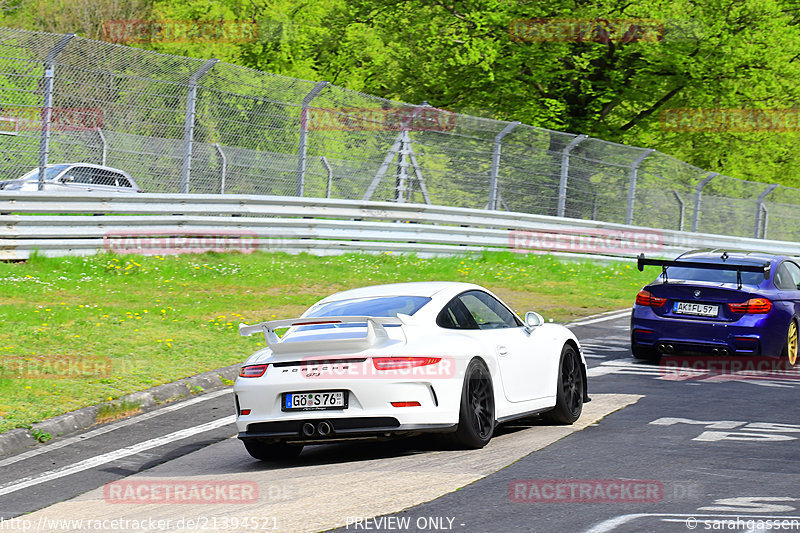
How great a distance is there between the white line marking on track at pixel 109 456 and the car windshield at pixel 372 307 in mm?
1437

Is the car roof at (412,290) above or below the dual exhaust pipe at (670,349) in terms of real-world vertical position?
above

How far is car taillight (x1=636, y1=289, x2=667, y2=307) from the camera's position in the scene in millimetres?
12812

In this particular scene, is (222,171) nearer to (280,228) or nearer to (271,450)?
(280,228)

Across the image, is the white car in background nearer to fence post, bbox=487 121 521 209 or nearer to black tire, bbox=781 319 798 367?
Result: fence post, bbox=487 121 521 209

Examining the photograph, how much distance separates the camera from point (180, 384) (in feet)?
33.3

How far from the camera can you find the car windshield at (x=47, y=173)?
16.0 m

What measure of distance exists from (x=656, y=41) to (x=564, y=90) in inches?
135

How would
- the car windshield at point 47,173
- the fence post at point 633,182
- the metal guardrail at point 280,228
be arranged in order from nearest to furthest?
the car windshield at point 47,173 < the metal guardrail at point 280,228 < the fence post at point 633,182

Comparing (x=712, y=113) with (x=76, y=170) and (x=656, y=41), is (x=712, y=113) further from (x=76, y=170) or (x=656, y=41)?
(x=76, y=170)

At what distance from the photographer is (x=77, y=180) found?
1756 centimetres

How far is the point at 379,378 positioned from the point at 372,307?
1.07m

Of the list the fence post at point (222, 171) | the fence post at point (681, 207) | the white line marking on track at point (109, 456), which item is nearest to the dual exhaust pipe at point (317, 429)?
the white line marking on track at point (109, 456)

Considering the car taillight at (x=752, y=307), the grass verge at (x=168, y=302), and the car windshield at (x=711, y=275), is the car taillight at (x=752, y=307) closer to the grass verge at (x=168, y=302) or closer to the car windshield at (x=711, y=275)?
the car windshield at (x=711, y=275)

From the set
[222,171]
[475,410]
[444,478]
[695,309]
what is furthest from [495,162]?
[444,478]
